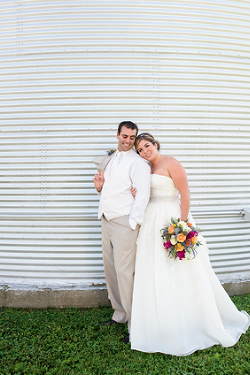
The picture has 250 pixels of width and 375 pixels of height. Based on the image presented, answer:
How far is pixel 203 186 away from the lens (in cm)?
419

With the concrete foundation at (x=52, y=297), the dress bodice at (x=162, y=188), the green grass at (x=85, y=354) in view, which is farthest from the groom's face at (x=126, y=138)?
the green grass at (x=85, y=354)

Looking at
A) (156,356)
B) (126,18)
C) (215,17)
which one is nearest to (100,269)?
(156,356)

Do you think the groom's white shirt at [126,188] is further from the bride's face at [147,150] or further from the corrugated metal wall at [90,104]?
the corrugated metal wall at [90,104]

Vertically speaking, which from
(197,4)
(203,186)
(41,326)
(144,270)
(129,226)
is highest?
(197,4)

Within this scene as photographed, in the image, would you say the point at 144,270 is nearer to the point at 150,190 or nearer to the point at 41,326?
the point at 150,190

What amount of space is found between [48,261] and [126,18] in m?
3.26

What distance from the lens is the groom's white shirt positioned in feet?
10.3

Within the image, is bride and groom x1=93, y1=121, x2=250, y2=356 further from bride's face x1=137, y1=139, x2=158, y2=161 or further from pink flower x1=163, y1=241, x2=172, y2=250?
pink flower x1=163, y1=241, x2=172, y2=250

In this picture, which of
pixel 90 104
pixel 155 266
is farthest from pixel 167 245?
pixel 90 104

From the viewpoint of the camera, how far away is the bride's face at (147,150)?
3.35 m

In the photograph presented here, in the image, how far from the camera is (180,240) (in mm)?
3016

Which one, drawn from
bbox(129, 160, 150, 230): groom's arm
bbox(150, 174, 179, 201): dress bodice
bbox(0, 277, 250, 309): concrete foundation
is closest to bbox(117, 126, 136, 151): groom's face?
bbox(129, 160, 150, 230): groom's arm

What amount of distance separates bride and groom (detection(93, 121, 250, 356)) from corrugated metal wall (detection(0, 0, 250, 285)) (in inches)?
27.3

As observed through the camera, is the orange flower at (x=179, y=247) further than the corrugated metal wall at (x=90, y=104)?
No
